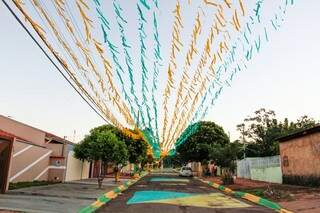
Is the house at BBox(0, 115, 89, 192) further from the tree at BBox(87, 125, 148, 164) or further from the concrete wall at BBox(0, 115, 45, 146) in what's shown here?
the tree at BBox(87, 125, 148, 164)

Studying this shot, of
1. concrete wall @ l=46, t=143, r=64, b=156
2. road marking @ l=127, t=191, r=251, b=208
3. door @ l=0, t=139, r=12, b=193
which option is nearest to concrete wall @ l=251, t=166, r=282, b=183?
road marking @ l=127, t=191, r=251, b=208

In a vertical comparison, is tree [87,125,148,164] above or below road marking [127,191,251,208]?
above

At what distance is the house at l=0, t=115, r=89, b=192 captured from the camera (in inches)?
709

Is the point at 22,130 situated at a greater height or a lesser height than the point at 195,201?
greater

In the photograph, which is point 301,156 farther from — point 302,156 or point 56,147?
point 56,147

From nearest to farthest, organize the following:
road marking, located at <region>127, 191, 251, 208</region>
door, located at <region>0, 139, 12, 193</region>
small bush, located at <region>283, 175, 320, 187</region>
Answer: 1. road marking, located at <region>127, 191, 251, 208</region>
2. door, located at <region>0, 139, 12, 193</region>
3. small bush, located at <region>283, 175, 320, 187</region>

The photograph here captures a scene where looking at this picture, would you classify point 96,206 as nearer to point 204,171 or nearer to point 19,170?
point 19,170

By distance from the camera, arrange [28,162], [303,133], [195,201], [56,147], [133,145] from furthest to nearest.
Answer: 1. [133,145]
2. [56,147]
3. [28,162]
4. [303,133]
5. [195,201]

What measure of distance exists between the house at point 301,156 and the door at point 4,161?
19024 millimetres

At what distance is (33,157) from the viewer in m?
27.2

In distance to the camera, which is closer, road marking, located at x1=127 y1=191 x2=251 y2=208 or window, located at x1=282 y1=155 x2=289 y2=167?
road marking, located at x1=127 y1=191 x2=251 y2=208

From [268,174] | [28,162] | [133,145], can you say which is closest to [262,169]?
[268,174]

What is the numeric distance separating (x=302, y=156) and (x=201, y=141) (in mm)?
33596

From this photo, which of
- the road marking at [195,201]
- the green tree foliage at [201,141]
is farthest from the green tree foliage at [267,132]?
the road marking at [195,201]
